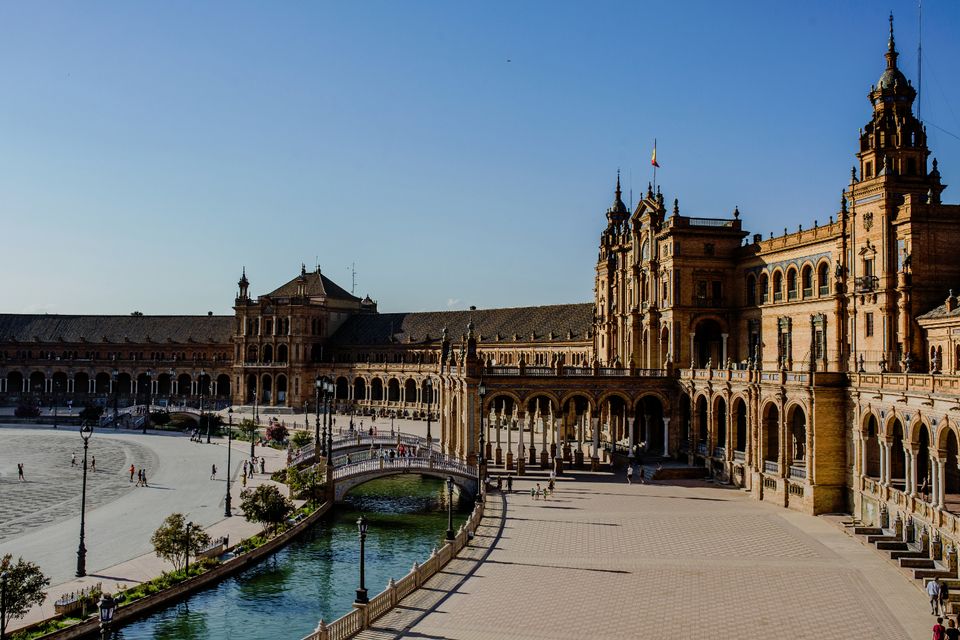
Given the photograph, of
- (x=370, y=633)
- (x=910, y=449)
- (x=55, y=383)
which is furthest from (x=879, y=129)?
(x=55, y=383)

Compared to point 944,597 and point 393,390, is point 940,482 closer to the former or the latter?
point 944,597

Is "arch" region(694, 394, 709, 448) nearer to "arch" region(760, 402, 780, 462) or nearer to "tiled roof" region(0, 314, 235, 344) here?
"arch" region(760, 402, 780, 462)

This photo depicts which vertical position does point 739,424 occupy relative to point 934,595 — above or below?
above

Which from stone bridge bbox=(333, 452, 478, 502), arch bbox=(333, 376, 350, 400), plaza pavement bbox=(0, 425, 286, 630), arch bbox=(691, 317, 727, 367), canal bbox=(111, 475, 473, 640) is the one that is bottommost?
canal bbox=(111, 475, 473, 640)

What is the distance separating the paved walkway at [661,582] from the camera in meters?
28.9

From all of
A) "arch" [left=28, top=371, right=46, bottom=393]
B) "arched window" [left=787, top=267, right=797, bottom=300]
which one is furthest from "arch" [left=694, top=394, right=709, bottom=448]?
"arch" [left=28, top=371, right=46, bottom=393]

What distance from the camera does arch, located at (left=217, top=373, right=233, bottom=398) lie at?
127 m

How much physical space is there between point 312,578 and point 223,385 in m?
93.0

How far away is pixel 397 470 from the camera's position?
56.6 meters

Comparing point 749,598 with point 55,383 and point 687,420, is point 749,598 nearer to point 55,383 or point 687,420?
point 687,420

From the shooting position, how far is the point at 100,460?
74.9 m

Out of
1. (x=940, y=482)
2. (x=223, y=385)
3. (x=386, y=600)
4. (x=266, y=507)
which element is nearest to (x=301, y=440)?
(x=266, y=507)

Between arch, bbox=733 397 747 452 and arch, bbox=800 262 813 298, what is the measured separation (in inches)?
354

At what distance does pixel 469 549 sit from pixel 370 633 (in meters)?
11.3
